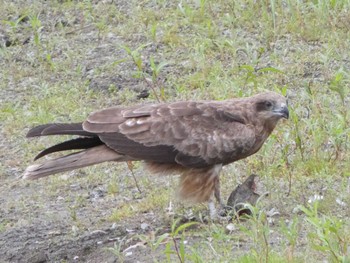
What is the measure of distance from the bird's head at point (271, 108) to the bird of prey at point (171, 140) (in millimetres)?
50

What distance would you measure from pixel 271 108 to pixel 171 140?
806mm

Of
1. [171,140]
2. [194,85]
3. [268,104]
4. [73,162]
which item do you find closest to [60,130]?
[73,162]

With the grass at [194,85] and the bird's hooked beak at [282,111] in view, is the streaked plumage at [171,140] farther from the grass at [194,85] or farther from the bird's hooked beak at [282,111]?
the grass at [194,85]

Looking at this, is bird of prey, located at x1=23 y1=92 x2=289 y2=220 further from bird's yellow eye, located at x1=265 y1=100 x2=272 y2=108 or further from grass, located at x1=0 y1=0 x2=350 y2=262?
grass, located at x1=0 y1=0 x2=350 y2=262

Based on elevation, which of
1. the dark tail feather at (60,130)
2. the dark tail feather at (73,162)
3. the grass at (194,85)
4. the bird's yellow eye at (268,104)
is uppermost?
the dark tail feather at (60,130)

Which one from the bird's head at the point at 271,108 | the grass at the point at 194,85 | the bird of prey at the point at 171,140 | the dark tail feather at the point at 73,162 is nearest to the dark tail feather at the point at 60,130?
the bird of prey at the point at 171,140

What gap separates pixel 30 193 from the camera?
29.6ft

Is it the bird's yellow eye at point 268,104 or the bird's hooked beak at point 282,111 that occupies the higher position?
the bird's yellow eye at point 268,104

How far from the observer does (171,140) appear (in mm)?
7855

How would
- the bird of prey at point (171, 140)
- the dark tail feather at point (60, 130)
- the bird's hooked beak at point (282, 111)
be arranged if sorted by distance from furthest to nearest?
the bird's hooked beak at point (282, 111), the bird of prey at point (171, 140), the dark tail feather at point (60, 130)

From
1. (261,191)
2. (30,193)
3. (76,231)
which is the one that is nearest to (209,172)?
(261,191)

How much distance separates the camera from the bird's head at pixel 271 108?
806cm

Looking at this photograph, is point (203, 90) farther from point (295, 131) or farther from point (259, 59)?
point (295, 131)

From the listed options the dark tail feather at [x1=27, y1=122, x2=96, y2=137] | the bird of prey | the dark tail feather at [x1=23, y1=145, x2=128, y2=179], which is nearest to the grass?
the bird of prey
